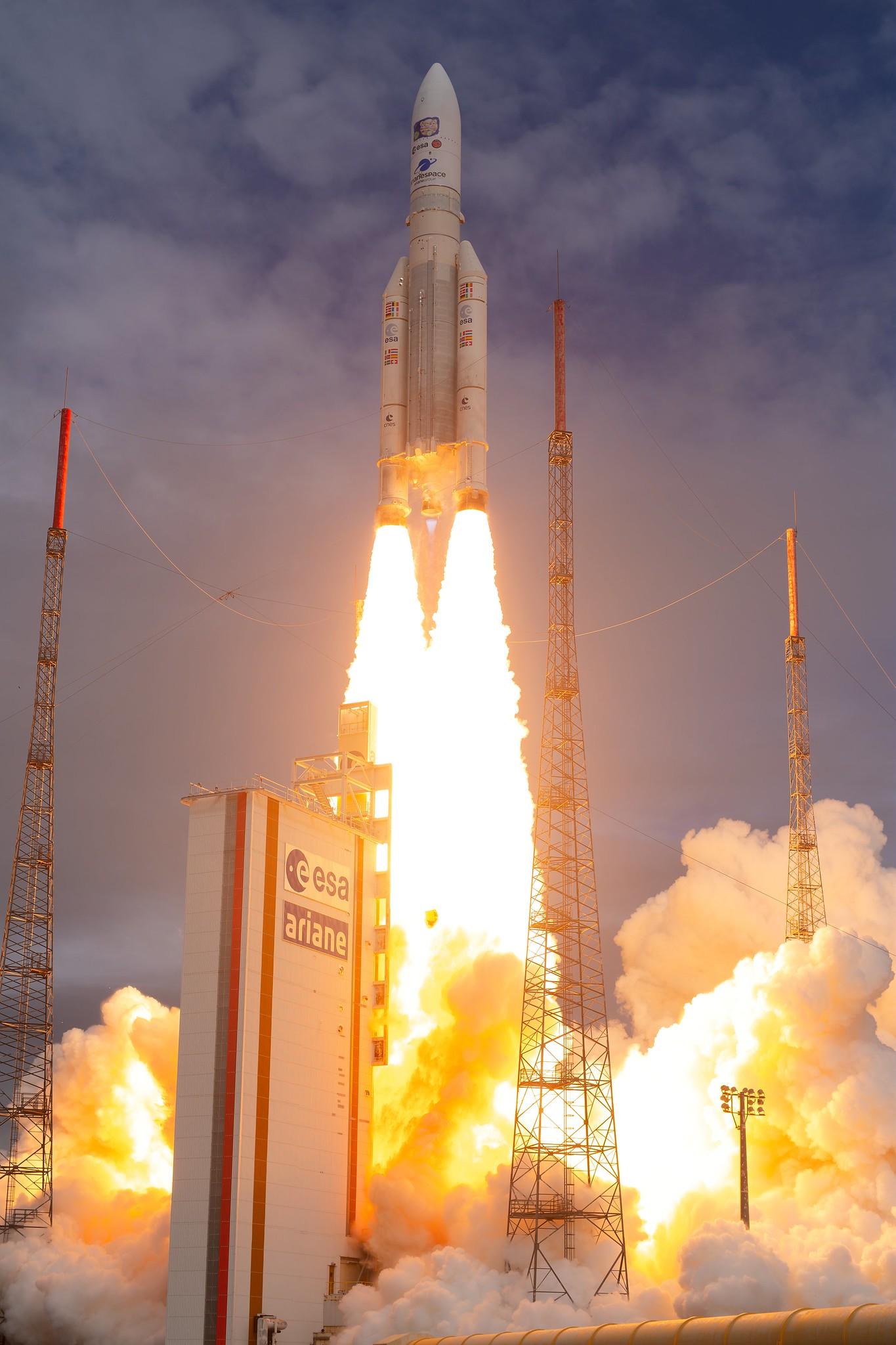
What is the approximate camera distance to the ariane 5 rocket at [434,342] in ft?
280

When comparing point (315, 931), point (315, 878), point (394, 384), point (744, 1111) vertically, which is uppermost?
point (394, 384)

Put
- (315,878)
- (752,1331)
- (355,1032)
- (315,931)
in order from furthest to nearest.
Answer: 1. (355,1032)
2. (315,878)
3. (315,931)
4. (752,1331)

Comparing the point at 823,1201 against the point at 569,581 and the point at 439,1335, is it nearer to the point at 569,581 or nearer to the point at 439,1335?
the point at 439,1335

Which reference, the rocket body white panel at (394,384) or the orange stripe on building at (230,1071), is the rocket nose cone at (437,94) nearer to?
the rocket body white panel at (394,384)

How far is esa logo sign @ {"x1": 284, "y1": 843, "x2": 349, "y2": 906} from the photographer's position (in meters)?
73.7

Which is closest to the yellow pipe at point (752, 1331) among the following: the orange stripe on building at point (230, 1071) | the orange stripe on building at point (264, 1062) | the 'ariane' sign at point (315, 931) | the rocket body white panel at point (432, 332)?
the orange stripe on building at point (230, 1071)

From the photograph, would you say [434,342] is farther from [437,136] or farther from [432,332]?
[437,136]

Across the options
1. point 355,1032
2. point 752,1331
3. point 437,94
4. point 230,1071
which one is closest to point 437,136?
point 437,94

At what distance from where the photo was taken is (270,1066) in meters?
69.8

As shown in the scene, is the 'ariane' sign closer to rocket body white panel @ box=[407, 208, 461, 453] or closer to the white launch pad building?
the white launch pad building

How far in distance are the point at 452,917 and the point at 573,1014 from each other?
11380 mm

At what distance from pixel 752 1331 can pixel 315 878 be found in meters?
33.2

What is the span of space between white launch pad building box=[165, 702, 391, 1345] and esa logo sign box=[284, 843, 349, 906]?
0.23 feet

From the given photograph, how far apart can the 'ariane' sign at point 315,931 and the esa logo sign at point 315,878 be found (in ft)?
2.32
